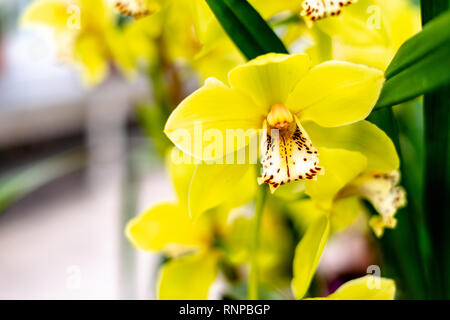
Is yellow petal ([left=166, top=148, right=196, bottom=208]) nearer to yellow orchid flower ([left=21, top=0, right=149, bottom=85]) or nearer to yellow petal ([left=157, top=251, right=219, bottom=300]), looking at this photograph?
yellow petal ([left=157, top=251, right=219, bottom=300])

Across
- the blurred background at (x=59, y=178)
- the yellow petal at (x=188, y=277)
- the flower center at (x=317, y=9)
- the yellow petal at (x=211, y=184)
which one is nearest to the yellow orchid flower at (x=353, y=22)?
the flower center at (x=317, y=9)

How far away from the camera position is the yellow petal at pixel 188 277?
1.37 ft

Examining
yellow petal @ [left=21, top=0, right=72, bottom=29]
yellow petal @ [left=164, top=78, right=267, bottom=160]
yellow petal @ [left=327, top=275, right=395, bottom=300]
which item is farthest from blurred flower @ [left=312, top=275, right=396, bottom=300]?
yellow petal @ [left=21, top=0, right=72, bottom=29]

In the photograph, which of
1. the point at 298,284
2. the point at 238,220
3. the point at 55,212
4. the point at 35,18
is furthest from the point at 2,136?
the point at 298,284

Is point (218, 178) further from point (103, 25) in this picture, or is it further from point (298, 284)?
point (103, 25)

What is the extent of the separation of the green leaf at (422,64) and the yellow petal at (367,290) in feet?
0.37

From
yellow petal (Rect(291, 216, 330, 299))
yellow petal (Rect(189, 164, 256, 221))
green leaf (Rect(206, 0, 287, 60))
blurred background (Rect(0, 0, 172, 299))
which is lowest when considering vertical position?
yellow petal (Rect(291, 216, 330, 299))

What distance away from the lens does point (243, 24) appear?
0.99 ft

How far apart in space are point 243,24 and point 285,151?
9 centimetres

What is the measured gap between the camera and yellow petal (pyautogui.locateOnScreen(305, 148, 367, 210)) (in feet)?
1.10

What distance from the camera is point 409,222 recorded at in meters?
0.37

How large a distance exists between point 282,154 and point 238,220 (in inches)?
6.5

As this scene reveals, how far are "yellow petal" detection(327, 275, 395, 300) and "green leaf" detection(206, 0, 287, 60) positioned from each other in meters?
0.15

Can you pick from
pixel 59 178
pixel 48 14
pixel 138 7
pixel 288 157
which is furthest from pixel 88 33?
pixel 59 178
